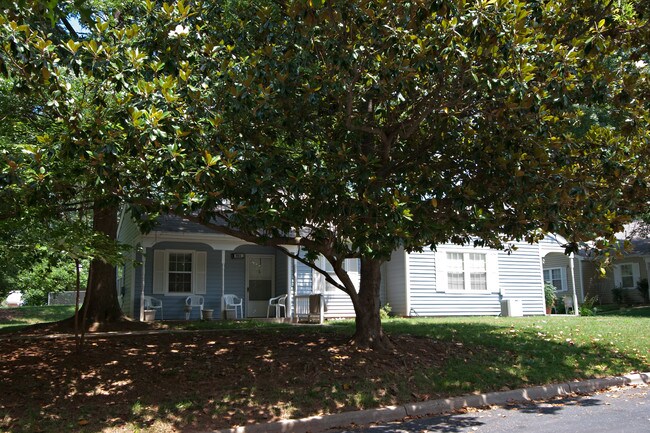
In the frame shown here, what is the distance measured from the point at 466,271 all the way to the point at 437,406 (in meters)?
12.8

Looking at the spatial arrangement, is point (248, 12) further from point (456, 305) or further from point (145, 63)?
point (456, 305)

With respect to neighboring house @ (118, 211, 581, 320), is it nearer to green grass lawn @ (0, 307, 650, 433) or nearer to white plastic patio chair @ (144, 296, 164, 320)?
white plastic patio chair @ (144, 296, 164, 320)

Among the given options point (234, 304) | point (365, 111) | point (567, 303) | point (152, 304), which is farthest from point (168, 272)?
point (567, 303)

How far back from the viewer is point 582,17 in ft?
28.3

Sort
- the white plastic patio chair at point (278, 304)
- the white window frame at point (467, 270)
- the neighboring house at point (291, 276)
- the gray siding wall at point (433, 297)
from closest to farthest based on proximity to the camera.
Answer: the neighboring house at point (291, 276) → the white plastic patio chair at point (278, 304) → the gray siding wall at point (433, 297) → the white window frame at point (467, 270)

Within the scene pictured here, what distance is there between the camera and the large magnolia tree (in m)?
7.01

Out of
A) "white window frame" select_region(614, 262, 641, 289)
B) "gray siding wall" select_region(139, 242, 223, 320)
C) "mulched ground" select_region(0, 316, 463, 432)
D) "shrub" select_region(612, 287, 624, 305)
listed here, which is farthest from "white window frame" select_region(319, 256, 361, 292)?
"white window frame" select_region(614, 262, 641, 289)

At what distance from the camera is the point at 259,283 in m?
19.5

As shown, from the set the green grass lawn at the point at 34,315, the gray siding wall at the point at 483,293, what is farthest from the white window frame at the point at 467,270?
the green grass lawn at the point at 34,315

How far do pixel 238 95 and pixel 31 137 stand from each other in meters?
3.62

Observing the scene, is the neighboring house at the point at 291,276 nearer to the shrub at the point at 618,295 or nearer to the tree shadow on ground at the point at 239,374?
the tree shadow on ground at the point at 239,374

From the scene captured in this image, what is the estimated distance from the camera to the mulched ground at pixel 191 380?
727cm

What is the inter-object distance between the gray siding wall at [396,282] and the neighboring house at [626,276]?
1207cm

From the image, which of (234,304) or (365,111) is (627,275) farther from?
(365,111)
